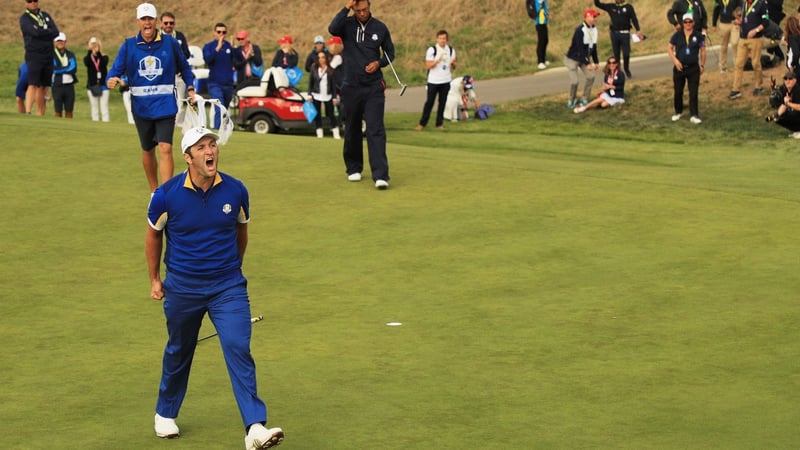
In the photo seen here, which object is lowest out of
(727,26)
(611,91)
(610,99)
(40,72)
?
(610,99)

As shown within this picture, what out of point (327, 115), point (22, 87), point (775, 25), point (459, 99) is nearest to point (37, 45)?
point (22, 87)

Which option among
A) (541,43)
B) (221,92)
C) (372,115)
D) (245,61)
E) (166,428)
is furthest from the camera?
(541,43)

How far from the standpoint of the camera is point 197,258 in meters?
8.17

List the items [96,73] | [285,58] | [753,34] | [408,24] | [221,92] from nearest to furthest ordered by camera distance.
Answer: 1. [221,92]
2. [753,34]
3. [285,58]
4. [96,73]
5. [408,24]

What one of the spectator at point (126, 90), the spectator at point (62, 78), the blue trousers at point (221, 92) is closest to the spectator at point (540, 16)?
the spectator at point (126, 90)

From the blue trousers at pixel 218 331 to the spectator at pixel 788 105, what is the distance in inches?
669

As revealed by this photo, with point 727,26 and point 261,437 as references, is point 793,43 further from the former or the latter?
point 261,437

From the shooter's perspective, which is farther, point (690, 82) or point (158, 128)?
point (690, 82)

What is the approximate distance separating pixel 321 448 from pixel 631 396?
230cm

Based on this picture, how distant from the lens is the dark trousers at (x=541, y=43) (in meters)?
36.0

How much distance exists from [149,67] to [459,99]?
48.0 ft

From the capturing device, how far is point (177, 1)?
5209 cm

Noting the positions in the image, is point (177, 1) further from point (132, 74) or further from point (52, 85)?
point (132, 74)

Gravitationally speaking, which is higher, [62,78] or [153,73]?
[153,73]
